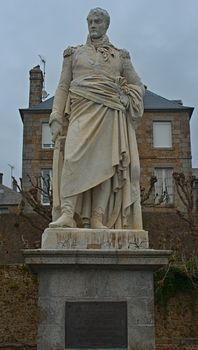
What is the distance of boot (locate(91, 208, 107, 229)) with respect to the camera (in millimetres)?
6500

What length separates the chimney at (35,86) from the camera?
34.4 metres

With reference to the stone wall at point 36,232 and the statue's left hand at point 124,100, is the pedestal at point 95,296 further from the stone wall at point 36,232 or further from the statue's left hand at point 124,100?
the stone wall at point 36,232

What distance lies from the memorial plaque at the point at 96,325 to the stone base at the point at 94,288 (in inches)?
0.4

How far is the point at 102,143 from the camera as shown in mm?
6781

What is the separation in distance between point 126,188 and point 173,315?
9429mm

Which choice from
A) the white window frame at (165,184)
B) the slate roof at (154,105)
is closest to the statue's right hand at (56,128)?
the white window frame at (165,184)

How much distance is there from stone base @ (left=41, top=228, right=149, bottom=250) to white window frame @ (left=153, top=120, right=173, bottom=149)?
90.0 ft

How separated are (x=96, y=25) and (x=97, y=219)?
249cm

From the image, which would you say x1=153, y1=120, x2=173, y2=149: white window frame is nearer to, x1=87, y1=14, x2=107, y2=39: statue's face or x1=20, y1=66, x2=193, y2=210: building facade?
x1=20, y1=66, x2=193, y2=210: building facade

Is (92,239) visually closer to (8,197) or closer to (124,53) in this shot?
(124,53)

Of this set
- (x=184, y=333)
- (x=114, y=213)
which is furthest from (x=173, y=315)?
(x=114, y=213)

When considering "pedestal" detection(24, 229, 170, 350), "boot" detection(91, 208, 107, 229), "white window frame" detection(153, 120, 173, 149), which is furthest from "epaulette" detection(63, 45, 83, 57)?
"white window frame" detection(153, 120, 173, 149)

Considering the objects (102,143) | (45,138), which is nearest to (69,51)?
(102,143)

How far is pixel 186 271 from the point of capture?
15.4 metres
